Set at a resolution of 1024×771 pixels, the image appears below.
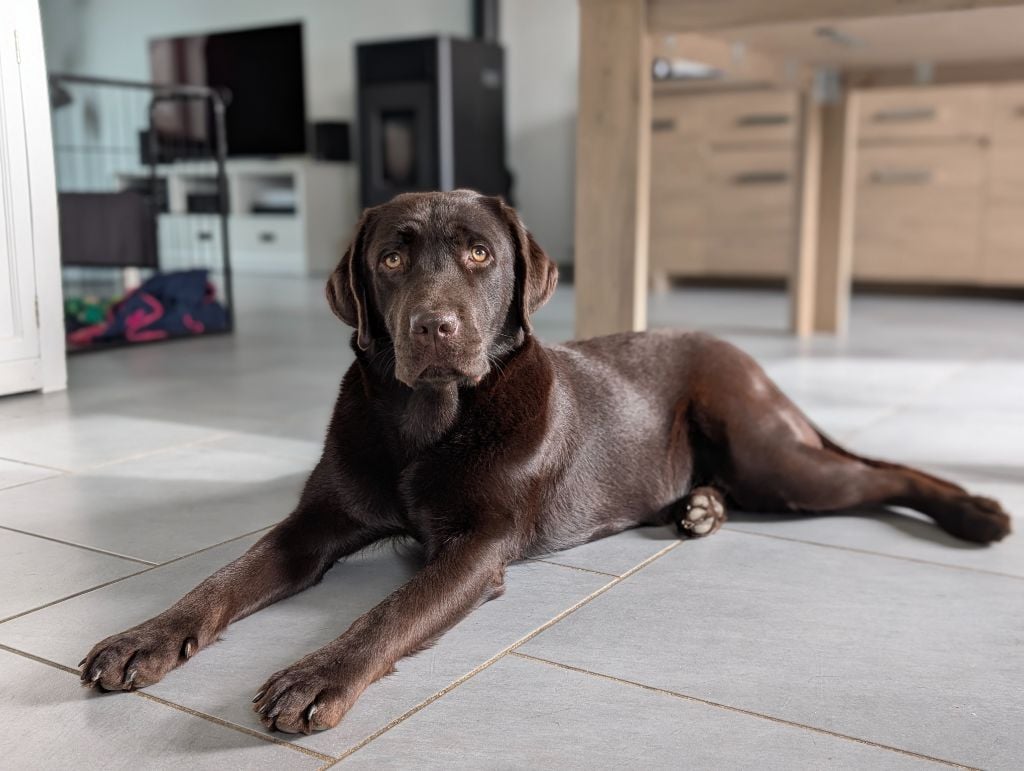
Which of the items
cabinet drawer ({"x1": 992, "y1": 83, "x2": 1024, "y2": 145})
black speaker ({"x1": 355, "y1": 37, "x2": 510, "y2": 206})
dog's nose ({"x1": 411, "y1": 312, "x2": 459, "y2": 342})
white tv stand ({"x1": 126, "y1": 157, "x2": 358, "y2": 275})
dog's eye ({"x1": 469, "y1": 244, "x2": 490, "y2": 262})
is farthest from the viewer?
white tv stand ({"x1": 126, "y1": 157, "x2": 358, "y2": 275})

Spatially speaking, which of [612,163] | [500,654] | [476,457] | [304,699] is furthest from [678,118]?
[304,699]

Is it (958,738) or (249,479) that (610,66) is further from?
(958,738)

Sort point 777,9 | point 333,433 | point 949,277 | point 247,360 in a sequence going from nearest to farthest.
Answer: point 333,433, point 777,9, point 247,360, point 949,277

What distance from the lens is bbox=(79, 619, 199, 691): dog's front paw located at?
1222 millimetres

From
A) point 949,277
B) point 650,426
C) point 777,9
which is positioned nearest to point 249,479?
point 650,426

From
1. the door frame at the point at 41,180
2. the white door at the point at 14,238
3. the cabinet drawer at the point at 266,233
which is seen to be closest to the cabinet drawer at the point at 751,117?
the cabinet drawer at the point at 266,233

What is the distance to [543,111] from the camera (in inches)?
304

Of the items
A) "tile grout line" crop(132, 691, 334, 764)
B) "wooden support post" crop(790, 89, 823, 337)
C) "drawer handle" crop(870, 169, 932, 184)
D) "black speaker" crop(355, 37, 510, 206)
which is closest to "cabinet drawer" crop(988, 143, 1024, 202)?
"drawer handle" crop(870, 169, 932, 184)

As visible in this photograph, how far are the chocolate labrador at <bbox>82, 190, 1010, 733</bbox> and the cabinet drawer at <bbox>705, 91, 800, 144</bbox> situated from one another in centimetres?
476

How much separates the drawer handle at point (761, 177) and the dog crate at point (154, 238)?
3200 millimetres

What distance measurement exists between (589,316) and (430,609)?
159cm

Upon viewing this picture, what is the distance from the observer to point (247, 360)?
3857 mm

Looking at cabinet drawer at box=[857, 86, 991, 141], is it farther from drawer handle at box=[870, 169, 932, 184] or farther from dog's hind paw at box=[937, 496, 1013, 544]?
dog's hind paw at box=[937, 496, 1013, 544]

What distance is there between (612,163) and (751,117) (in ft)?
13.3
